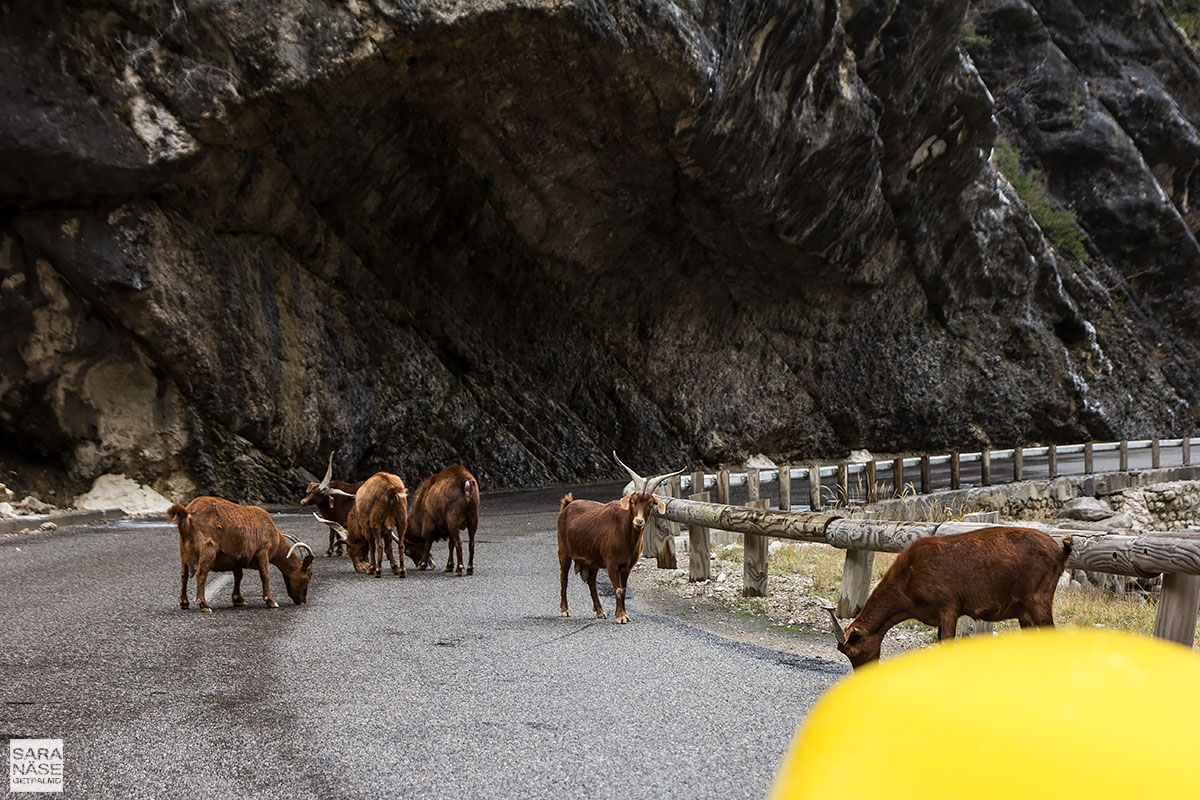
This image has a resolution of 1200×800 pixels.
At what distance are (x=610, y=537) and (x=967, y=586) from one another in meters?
3.45

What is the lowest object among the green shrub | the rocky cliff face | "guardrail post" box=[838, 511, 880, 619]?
"guardrail post" box=[838, 511, 880, 619]

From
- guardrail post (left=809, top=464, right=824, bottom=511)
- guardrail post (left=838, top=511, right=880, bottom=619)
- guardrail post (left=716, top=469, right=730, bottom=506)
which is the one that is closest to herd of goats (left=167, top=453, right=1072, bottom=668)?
guardrail post (left=838, top=511, right=880, bottom=619)

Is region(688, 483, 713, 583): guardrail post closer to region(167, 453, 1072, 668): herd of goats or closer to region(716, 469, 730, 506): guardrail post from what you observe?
region(167, 453, 1072, 668): herd of goats

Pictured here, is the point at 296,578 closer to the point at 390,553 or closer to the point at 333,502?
the point at 390,553

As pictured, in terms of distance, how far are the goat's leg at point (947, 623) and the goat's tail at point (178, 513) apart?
576 centimetres

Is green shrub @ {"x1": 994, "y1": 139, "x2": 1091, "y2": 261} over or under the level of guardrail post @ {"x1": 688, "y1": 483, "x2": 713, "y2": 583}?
over

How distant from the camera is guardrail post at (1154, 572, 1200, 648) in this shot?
16.9 feet

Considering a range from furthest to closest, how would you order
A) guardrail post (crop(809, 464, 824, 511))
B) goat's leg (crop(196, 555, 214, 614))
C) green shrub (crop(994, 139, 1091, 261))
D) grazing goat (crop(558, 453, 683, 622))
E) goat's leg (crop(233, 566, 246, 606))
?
green shrub (crop(994, 139, 1091, 261)) < guardrail post (crop(809, 464, 824, 511)) < goat's leg (crop(233, 566, 246, 606)) < goat's leg (crop(196, 555, 214, 614)) < grazing goat (crop(558, 453, 683, 622))

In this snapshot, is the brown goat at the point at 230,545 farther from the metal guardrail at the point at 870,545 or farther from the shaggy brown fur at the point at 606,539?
the metal guardrail at the point at 870,545

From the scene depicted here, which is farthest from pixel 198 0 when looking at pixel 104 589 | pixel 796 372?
pixel 796 372

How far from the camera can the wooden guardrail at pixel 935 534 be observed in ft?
17.0

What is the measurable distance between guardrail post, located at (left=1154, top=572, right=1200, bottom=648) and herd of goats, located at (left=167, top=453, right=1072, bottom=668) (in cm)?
69

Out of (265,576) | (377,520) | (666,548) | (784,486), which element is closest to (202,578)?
(265,576)

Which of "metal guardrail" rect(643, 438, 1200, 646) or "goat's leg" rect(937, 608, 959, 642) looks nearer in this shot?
"goat's leg" rect(937, 608, 959, 642)
